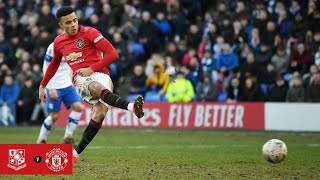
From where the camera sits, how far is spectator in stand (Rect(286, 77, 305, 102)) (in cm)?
2227

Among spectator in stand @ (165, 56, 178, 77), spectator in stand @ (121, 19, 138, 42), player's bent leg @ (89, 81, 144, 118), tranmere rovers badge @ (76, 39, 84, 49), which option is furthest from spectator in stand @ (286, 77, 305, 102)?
player's bent leg @ (89, 81, 144, 118)

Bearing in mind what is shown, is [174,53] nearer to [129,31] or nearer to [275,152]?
[129,31]

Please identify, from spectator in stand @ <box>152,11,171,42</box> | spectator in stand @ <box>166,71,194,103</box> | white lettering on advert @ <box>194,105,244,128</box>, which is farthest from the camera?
spectator in stand @ <box>152,11,171,42</box>

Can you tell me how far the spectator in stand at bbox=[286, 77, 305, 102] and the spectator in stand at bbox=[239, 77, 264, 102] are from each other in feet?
3.28

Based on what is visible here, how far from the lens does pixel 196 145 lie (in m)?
17.3

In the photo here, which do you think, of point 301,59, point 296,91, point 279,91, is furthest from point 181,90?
point 301,59

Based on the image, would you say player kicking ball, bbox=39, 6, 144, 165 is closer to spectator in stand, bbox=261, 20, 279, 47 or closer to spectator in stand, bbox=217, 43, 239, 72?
spectator in stand, bbox=217, 43, 239, 72

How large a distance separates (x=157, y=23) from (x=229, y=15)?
8.86 feet

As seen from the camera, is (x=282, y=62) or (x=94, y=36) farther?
(x=282, y=62)

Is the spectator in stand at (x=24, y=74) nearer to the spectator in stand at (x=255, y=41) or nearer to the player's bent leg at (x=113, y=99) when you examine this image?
the spectator in stand at (x=255, y=41)

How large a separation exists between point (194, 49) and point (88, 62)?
13.0m

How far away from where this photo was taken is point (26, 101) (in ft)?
85.4

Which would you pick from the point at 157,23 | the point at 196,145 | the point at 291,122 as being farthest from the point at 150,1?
the point at 196,145

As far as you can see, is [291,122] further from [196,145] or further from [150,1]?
[150,1]
